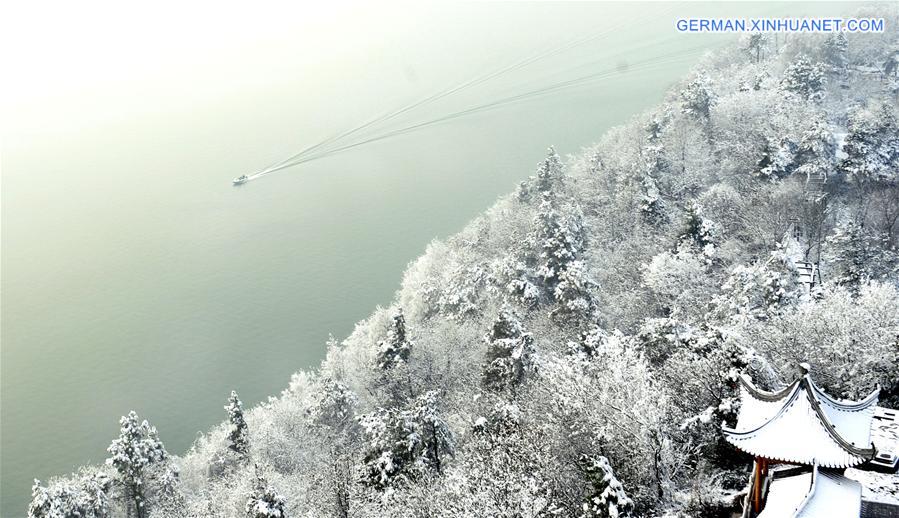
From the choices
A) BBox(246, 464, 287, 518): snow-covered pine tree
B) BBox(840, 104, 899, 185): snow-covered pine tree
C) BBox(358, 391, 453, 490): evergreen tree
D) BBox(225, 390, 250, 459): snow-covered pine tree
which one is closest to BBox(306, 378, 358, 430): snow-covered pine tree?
BBox(225, 390, 250, 459): snow-covered pine tree

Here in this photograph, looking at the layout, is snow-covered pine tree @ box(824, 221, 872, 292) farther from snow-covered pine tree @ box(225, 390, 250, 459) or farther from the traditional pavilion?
snow-covered pine tree @ box(225, 390, 250, 459)

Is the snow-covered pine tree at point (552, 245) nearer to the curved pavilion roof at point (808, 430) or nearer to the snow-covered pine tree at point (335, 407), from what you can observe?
the snow-covered pine tree at point (335, 407)

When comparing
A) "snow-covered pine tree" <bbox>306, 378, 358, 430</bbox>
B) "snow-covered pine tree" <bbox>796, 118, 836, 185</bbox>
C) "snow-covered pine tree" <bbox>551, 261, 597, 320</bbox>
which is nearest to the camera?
"snow-covered pine tree" <bbox>306, 378, 358, 430</bbox>

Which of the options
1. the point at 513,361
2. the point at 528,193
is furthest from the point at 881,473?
the point at 528,193

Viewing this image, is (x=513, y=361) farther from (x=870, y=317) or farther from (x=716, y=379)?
(x=870, y=317)

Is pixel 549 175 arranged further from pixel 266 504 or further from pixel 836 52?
pixel 266 504

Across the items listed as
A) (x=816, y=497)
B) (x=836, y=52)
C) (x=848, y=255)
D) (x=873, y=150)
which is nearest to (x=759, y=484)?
(x=816, y=497)
